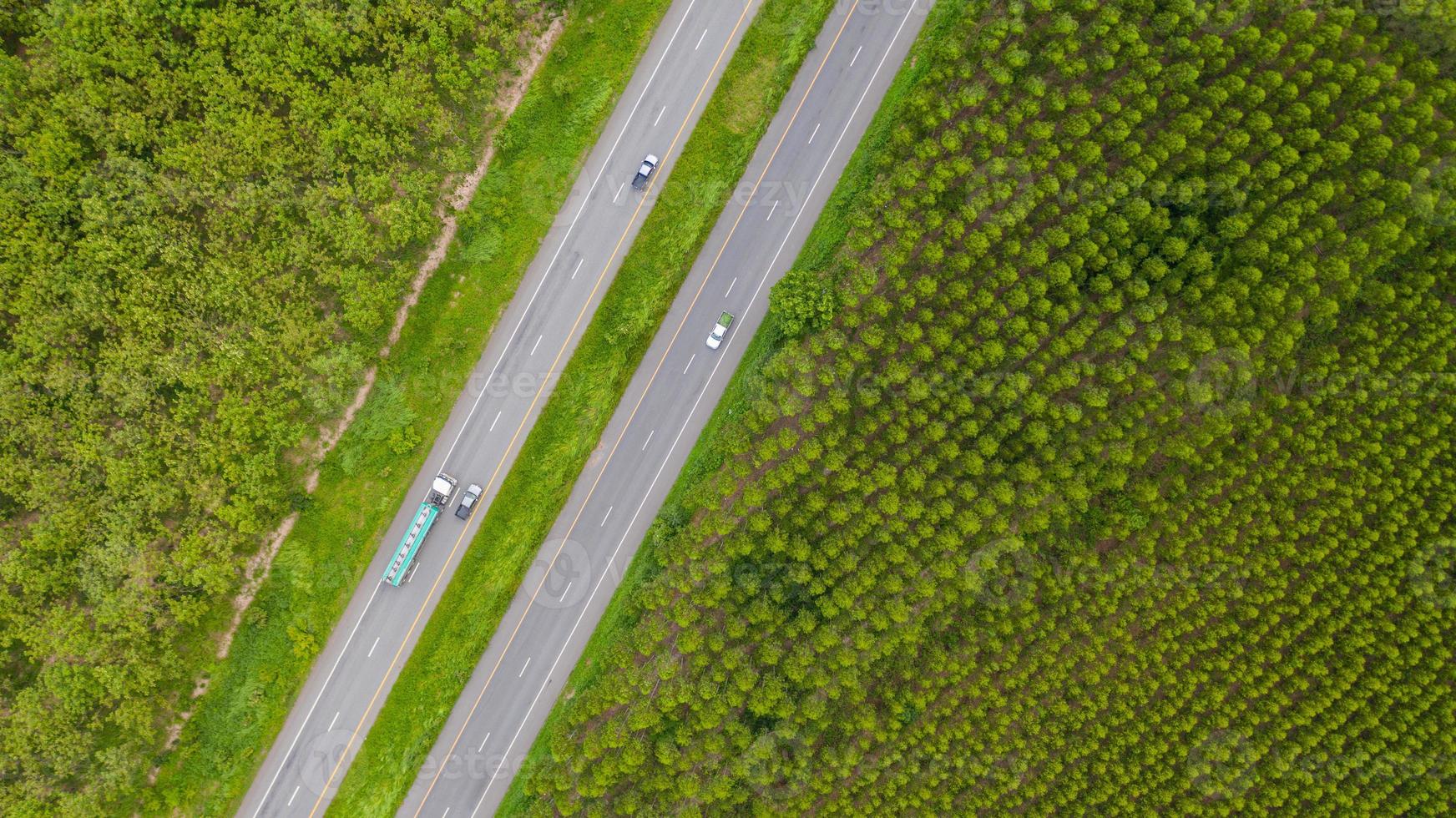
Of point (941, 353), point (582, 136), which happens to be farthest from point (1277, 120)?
point (582, 136)

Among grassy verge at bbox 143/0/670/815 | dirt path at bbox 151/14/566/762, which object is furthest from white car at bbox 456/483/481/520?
dirt path at bbox 151/14/566/762

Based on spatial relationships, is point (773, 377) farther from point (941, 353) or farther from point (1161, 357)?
point (1161, 357)

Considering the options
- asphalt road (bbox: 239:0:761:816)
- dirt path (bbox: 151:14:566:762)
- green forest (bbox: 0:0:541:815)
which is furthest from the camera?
asphalt road (bbox: 239:0:761:816)

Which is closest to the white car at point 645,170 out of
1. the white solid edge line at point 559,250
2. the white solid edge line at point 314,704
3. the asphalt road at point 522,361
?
the asphalt road at point 522,361

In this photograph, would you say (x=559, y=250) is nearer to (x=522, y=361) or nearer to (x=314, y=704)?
(x=522, y=361)

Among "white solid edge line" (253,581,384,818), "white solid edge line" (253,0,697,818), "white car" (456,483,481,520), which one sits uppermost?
"white solid edge line" (253,0,697,818)

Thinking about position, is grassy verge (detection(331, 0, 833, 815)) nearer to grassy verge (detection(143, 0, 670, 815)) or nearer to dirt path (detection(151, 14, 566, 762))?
grassy verge (detection(143, 0, 670, 815))
